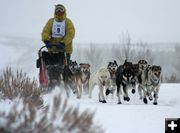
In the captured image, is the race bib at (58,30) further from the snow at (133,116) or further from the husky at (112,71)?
the snow at (133,116)

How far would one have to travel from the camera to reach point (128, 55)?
2023 cm

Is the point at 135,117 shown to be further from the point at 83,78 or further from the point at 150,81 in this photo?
the point at 83,78

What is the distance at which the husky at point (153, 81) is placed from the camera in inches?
293

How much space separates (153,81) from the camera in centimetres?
755

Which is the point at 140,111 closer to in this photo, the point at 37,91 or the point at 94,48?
the point at 37,91

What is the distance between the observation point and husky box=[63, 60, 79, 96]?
8023 millimetres

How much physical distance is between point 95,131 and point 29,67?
14314mm

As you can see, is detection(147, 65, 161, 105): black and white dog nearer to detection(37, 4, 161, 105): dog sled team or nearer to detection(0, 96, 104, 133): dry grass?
detection(37, 4, 161, 105): dog sled team

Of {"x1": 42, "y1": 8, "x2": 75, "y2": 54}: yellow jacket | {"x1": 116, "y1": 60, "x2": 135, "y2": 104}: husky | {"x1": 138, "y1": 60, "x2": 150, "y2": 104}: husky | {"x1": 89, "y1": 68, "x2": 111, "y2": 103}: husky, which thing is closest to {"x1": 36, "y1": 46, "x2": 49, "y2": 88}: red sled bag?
{"x1": 42, "y1": 8, "x2": 75, "y2": 54}: yellow jacket

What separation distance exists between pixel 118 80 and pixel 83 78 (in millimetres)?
979

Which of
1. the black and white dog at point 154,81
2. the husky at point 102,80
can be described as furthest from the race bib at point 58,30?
the black and white dog at point 154,81

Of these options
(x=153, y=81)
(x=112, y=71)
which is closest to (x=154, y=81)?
(x=153, y=81)

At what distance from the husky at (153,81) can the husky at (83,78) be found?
124 cm

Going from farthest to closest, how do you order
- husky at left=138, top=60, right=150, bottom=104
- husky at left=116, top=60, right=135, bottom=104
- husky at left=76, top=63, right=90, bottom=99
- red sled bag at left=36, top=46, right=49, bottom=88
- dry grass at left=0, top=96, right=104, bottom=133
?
husky at left=76, top=63, right=90, bottom=99 → red sled bag at left=36, top=46, right=49, bottom=88 → husky at left=138, top=60, right=150, bottom=104 → husky at left=116, top=60, right=135, bottom=104 → dry grass at left=0, top=96, right=104, bottom=133
